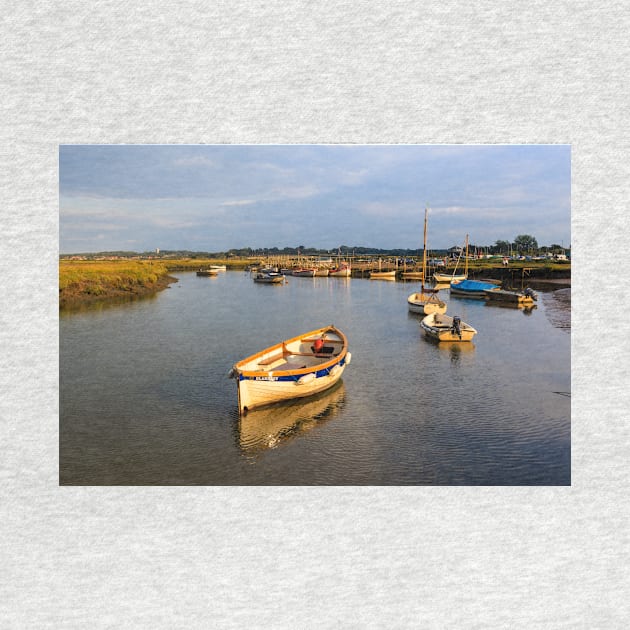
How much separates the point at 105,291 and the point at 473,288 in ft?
28.6

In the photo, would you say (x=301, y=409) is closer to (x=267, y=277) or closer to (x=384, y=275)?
(x=267, y=277)

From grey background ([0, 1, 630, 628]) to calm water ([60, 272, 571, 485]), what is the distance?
13.8 inches

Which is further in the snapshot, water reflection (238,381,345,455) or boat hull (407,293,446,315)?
boat hull (407,293,446,315)

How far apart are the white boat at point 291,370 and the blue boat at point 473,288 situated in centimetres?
434

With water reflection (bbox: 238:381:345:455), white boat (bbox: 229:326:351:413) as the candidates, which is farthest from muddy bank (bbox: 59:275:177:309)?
water reflection (bbox: 238:381:345:455)

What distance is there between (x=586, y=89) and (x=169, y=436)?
4.74 m

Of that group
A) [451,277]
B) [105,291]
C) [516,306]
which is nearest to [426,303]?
[451,277]

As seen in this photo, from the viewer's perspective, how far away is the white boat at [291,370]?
19.4 ft

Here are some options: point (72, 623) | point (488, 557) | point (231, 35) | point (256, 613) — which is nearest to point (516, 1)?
point (231, 35)

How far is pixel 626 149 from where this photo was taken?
4.48 m

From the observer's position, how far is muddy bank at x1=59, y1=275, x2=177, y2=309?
540 centimetres

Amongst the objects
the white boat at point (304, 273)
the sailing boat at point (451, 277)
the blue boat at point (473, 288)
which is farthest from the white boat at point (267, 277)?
the blue boat at point (473, 288)

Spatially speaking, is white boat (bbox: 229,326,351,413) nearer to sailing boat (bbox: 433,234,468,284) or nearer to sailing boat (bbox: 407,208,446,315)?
sailing boat (bbox: 433,234,468,284)

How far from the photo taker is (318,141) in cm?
454
